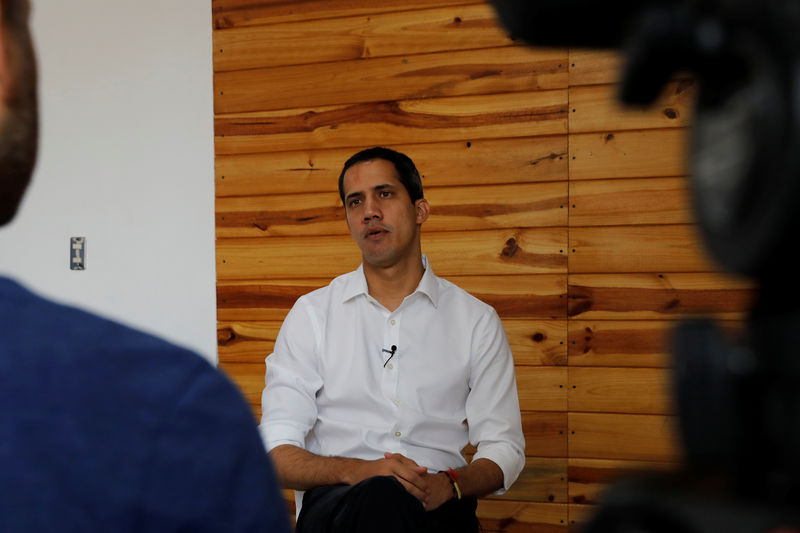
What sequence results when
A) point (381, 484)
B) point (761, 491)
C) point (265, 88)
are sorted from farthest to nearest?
point (265, 88) < point (381, 484) < point (761, 491)

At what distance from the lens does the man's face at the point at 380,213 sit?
87.4 inches

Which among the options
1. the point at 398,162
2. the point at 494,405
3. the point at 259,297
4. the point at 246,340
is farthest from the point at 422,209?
the point at 246,340

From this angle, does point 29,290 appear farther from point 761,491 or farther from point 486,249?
point 486,249

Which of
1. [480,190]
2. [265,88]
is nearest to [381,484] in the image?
[480,190]

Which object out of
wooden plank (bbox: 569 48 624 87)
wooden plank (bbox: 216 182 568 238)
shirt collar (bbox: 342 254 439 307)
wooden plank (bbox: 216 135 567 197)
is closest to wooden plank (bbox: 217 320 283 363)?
wooden plank (bbox: 216 182 568 238)

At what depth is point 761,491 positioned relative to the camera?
0.89 feet

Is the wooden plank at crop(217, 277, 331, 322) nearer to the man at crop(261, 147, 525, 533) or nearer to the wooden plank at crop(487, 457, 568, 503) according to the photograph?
the man at crop(261, 147, 525, 533)

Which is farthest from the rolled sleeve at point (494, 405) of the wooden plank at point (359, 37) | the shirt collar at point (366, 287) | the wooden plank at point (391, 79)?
the wooden plank at point (359, 37)

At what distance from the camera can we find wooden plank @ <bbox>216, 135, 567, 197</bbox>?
98.7 inches

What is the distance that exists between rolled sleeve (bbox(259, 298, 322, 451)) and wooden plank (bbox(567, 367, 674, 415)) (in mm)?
820

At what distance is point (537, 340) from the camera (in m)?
2.50

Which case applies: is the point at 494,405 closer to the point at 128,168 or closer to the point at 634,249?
the point at 634,249

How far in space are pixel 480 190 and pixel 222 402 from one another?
2130mm

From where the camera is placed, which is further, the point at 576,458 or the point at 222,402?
the point at 576,458
